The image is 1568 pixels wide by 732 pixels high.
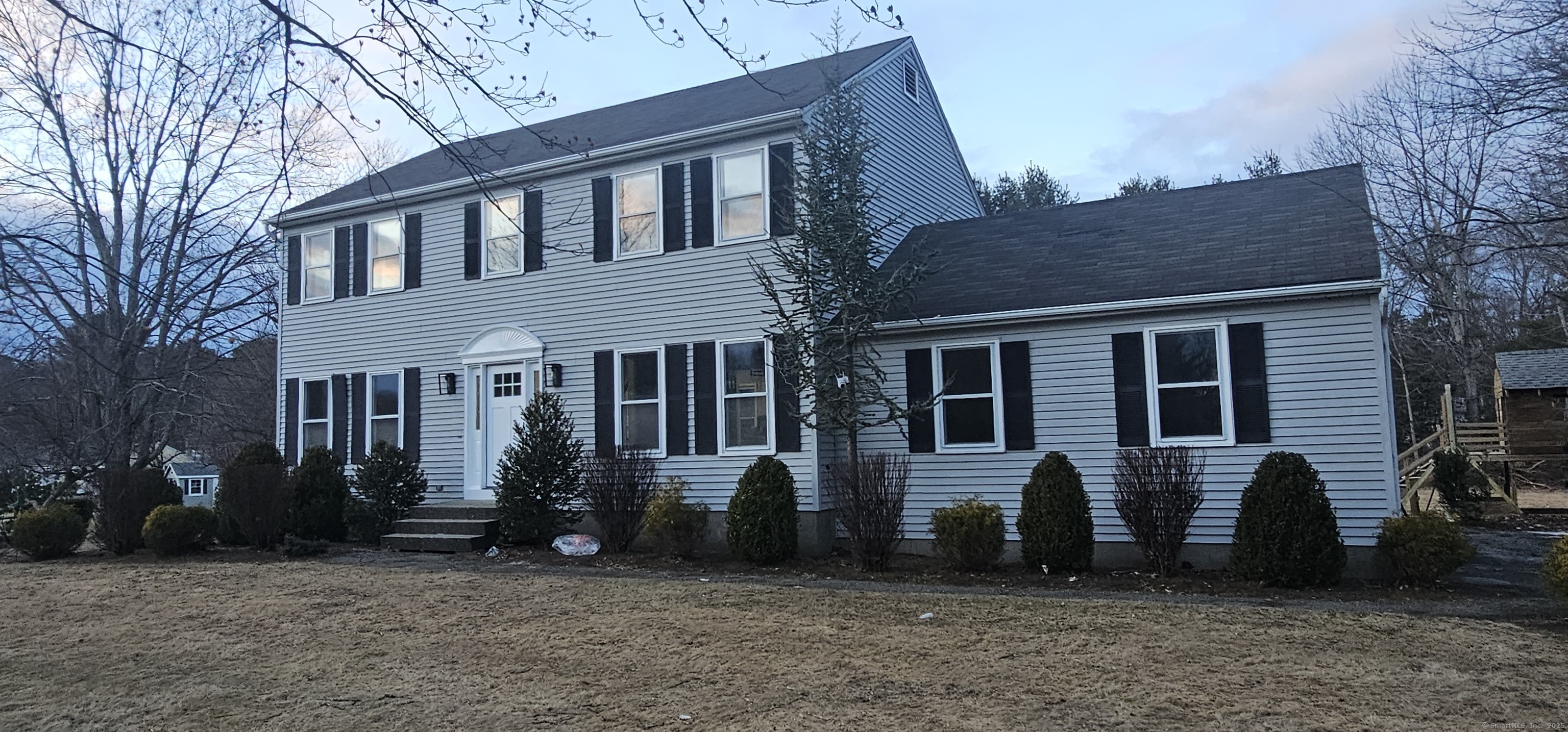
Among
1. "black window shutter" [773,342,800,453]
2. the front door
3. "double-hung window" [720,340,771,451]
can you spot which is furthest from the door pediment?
"black window shutter" [773,342,800,453]

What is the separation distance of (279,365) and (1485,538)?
1808cm

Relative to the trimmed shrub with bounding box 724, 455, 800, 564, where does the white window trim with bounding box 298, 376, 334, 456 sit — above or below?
above

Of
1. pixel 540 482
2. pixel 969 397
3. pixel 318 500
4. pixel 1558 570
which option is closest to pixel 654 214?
pixel 540 482

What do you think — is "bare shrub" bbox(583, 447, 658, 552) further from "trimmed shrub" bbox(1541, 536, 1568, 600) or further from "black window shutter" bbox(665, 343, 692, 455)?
"trimmed shrub" bbox(1541, 536, 1568, 600)

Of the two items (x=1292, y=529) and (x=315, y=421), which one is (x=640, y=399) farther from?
(x=1292, y=529)

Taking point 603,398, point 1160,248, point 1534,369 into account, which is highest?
point 1160,248

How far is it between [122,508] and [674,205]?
26.6 feet

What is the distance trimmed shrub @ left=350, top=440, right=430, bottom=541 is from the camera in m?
13.2

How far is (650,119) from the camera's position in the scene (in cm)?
1521

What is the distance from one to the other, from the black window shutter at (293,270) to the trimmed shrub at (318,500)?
3.47 m

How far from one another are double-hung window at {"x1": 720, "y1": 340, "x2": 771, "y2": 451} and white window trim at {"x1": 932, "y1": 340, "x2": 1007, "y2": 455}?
2.10 metres

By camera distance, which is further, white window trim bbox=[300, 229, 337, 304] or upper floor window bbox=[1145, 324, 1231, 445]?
white window trim bbox=[300, 229, 337, 304]

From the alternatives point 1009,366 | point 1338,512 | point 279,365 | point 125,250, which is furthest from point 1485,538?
point 125,250

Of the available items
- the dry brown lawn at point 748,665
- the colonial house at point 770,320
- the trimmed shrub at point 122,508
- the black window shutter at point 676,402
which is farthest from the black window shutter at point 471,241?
the dry brown lawn at point 748,665
